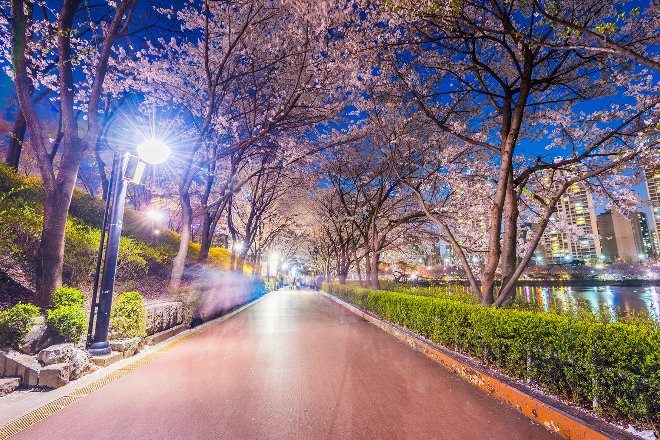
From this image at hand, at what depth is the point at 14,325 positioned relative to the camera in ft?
14.5

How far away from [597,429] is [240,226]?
32.0 metres

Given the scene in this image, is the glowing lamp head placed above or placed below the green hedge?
above

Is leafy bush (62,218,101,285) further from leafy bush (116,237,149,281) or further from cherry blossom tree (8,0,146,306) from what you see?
cherry blossom tree (8,0,146,306)

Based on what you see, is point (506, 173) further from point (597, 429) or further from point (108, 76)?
point (108, 76)

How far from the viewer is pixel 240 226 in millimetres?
32469

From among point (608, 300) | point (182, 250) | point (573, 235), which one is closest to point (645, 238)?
point (608, 300)

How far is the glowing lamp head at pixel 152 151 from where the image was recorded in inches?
267

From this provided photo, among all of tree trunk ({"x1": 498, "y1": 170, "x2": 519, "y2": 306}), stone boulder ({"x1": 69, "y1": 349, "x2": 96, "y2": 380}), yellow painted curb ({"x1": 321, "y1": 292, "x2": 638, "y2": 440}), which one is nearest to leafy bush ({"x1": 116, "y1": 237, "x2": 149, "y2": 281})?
stone boulder ({"x1": 69, "y1": 349, "x2": 96, "y2": 380})

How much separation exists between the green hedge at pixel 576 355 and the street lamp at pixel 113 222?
7129 millimetres

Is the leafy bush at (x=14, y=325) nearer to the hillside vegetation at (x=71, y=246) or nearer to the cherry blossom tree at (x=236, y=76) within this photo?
the hillside vegetation at (x=71, y=246)

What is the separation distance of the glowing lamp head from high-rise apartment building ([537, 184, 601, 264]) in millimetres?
11586

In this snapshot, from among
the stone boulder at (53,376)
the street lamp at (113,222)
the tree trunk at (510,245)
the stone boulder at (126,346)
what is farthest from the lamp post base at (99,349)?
the tree trunk at (510,245)

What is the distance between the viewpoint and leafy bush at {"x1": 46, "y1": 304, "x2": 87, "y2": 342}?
16.2ft

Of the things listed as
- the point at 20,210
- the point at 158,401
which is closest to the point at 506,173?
the point at 158,401
